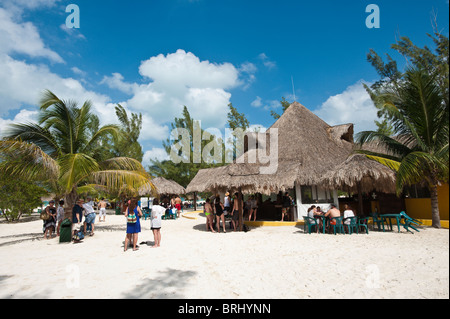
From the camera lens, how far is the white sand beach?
3625 millimetres

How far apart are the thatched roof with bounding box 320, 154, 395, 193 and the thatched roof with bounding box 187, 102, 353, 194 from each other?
91cm

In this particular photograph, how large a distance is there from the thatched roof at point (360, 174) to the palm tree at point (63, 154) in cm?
708

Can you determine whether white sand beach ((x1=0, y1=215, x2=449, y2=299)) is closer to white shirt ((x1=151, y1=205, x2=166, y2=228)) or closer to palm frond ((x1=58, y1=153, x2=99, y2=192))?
white shirt ((x1=151, y1=205, x2=166, y2=228))

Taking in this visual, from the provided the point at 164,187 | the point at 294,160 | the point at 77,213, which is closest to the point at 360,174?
the point at 294,160

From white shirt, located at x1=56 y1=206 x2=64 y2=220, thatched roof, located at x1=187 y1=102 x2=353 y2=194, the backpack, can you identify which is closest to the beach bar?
thatched roof, located at x1=187 y1=102 x2=353 y2=194

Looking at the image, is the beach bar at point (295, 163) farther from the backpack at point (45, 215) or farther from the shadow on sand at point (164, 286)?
the backpack at point (45, 215)

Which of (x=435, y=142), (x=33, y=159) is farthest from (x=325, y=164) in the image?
(x=33, y=159)

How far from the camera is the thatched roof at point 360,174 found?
29.6 ft

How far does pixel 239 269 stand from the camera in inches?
190

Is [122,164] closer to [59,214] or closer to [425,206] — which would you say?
[59,214]

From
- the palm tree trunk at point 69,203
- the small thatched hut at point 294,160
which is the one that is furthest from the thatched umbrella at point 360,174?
the palm tree trunk at point 69,203

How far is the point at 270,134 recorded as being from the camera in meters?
14.6
